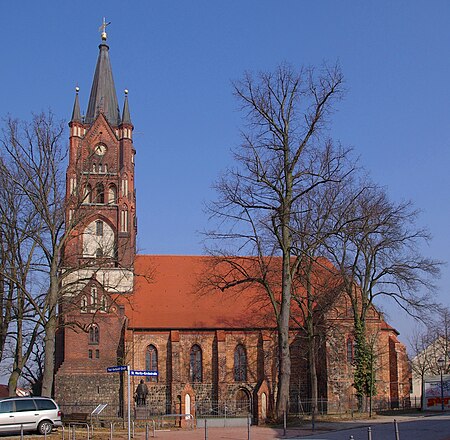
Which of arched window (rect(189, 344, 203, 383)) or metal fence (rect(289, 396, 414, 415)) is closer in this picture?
metal fence (rect(289, 396, 414, 415))

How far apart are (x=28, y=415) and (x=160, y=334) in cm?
2416

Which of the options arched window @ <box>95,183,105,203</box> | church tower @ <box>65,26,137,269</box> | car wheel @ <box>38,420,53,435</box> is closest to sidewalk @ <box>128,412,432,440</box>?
car wheel @ <box>38,420,53,435</box>

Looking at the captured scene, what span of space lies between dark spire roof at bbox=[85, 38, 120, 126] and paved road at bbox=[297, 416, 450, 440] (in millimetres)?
32842

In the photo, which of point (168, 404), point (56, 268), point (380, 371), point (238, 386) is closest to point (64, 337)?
point (168, 404)

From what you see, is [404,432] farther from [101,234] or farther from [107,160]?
[107,160]

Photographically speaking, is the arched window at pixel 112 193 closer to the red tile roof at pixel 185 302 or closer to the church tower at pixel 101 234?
the church tower at pixel 101 234

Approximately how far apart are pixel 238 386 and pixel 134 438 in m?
25.6

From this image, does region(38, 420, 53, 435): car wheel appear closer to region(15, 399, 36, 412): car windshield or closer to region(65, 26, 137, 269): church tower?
region(15, 399, 36, 412): car windshield

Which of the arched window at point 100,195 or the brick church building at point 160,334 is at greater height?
the arched window at point 100,195

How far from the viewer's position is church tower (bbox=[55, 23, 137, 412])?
45625 millimetres

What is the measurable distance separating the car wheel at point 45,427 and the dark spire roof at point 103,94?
30539 mm

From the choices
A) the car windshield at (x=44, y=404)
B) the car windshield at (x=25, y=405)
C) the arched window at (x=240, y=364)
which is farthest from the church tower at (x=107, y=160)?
the car windshield at (x=25, y=405)

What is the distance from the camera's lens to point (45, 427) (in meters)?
24.4

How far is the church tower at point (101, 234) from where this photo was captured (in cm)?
4562
